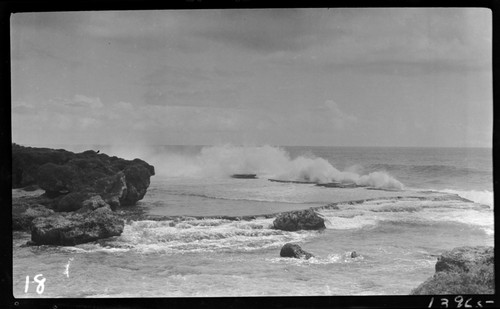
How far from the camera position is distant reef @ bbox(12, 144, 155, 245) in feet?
12.0

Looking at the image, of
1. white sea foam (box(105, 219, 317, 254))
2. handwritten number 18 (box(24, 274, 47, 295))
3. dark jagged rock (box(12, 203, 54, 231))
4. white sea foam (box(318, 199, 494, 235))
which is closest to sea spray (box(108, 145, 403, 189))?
white sea foam (box(318, 199, 494, 235))

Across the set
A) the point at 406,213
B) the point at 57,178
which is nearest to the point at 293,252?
the point at 406,213

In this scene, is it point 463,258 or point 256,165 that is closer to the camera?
point 463,258

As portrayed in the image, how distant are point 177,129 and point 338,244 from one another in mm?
Result: 1262

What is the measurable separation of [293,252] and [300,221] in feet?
0.67

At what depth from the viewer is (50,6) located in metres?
3.61

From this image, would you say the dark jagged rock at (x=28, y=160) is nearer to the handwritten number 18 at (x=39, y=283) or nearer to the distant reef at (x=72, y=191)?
the distant reef at (x=72, y=191)

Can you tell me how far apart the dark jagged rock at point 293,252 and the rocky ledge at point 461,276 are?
2.31ft

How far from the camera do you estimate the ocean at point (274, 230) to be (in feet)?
11.7

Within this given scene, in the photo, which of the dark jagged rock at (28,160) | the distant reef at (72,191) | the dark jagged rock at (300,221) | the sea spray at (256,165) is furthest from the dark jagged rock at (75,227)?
the dark jagged rock at (300,221)

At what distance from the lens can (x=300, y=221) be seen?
366 cm

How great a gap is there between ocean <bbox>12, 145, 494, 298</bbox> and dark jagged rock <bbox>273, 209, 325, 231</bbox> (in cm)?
4

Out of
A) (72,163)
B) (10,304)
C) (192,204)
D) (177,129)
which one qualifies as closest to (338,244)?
(192,204)

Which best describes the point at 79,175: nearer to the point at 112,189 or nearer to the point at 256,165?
the point at 112,189
